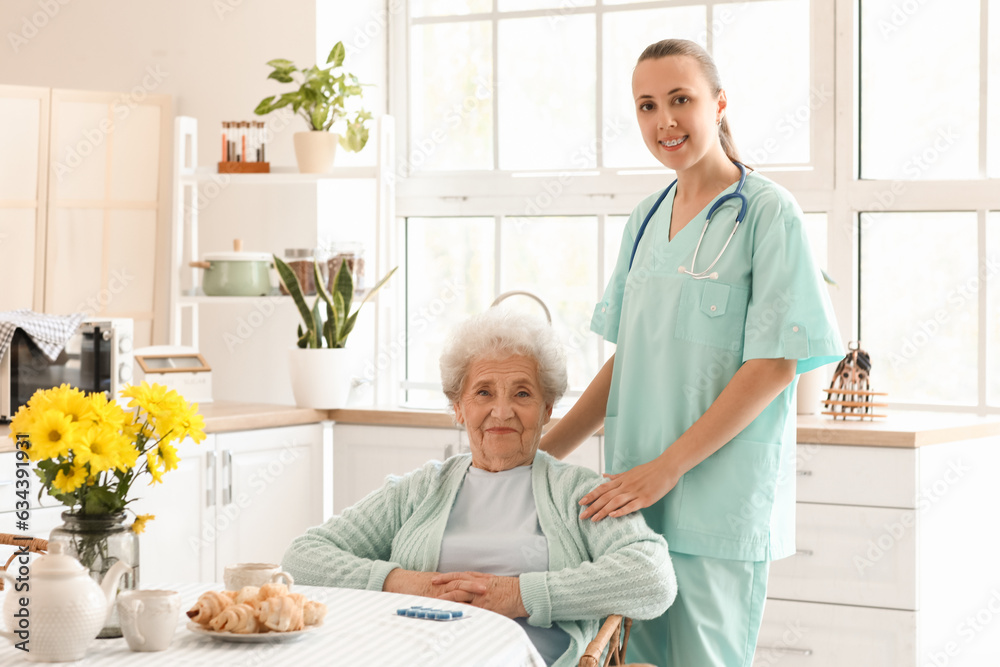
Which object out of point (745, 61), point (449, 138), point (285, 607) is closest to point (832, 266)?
Result: point (745, 61)

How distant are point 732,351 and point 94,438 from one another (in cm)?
105

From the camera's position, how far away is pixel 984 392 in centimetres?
330

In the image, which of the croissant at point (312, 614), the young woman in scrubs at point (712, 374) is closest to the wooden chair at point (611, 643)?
the young woman in scrubs at point (712, 374)

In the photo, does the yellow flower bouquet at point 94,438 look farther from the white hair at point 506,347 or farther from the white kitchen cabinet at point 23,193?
the white kitchen cabinet at point 23,193

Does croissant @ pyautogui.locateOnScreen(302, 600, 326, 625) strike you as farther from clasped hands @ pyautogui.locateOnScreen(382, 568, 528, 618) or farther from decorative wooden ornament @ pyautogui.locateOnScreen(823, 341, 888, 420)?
decorative wooden ornament @ pyautogui.locateOnScreen(823, 341, 888, 420)

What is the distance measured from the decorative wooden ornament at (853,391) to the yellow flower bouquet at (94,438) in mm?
2087

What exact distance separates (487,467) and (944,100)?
2.05 metres

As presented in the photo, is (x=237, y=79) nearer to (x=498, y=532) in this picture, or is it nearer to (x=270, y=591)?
(x=498, y=532)

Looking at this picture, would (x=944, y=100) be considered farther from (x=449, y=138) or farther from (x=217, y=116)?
(x=217, y=116)

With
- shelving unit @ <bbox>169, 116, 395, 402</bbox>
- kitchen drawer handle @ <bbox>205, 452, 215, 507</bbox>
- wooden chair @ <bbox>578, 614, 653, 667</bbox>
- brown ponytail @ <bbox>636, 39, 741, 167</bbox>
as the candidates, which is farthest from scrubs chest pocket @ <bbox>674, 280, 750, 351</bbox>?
shelving unit @ <bbox>169, 116, 395, 402</bbox>

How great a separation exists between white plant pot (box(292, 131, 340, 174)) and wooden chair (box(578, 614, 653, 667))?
6.66 feet

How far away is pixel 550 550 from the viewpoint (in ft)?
6.23

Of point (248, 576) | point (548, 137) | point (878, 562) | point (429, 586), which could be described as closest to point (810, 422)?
point (878, 562)

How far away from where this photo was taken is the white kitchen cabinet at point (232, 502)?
10.0 feet
